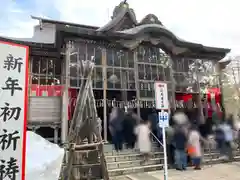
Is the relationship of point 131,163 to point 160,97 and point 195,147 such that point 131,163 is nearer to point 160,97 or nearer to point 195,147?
point 195,147

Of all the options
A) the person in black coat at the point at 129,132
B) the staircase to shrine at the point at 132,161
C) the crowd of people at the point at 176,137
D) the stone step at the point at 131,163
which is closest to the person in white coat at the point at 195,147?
the crowd of people at the point at 176,137

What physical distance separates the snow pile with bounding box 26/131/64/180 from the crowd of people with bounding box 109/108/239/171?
4.24 metres

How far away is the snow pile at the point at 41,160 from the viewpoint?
620 centimetres

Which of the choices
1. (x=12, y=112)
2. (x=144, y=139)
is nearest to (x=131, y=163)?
(x=144, y=139)

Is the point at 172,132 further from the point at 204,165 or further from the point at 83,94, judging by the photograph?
the point at 83,94

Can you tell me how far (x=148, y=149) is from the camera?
415 inches

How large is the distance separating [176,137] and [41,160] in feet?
19.9

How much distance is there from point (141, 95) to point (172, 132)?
369 cm

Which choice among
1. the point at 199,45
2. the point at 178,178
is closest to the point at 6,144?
the point at 178,178

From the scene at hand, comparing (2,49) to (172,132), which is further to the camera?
(172,132)

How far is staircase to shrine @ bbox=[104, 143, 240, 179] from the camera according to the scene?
31.5ft

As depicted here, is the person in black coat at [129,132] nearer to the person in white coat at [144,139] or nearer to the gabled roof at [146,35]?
the person in white coat at [144,139]

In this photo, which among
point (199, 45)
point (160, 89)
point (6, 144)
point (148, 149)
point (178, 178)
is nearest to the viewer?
point (6, 144)

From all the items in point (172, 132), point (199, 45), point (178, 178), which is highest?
point (199, 45)
